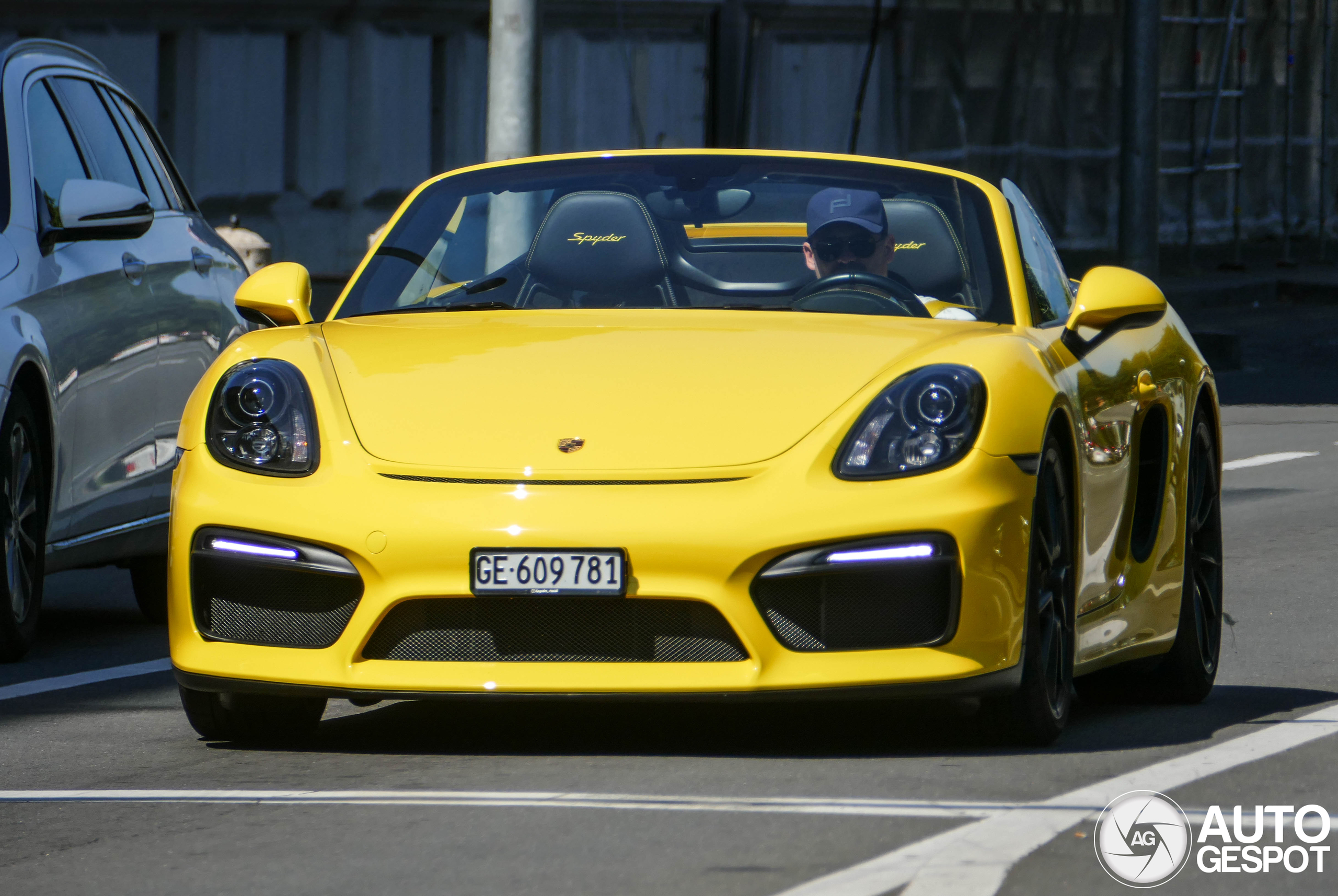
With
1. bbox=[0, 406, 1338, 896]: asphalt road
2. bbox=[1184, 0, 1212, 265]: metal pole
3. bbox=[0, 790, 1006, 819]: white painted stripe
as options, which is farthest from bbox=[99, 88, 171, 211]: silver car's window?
bbox=[1184, 0, 1212, 265]: metal pole

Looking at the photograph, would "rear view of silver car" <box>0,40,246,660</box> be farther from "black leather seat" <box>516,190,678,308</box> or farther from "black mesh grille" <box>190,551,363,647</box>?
"black mesh grille" <box>190,551,363,647</box>

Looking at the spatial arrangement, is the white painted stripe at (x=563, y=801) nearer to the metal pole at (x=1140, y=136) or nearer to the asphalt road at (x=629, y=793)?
the asphalt road at (x=629, y=793)

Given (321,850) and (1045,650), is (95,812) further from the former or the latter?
(1045,650)

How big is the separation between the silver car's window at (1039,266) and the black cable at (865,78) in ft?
59.0

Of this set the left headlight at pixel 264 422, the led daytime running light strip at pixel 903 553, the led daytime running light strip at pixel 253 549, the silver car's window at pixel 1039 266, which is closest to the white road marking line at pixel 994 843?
the led daytime running light strip at pixel 903 553

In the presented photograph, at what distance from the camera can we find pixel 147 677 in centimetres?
719

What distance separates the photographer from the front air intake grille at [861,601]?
5.23m

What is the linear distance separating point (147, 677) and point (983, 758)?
268cm

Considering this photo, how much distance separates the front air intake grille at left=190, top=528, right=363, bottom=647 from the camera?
535 cm

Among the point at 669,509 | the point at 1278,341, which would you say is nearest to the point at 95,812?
the point at 669,509

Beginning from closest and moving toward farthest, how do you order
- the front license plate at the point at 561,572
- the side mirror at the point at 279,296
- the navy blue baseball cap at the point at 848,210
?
the front license plate at the point at 561,572
the side mirror at the point at 279,296
the navy blue baseball cap at the point at 848,210

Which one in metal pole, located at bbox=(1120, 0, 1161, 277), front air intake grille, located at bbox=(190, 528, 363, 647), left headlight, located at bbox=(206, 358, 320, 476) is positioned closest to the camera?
front air intake grille, located at bbox=(190, 528, 363, 647)

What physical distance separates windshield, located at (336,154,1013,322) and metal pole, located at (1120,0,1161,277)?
1372 cm

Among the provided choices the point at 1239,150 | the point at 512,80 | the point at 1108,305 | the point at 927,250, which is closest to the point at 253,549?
the point at 927,250
